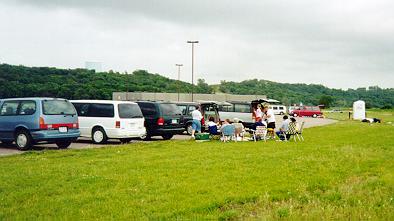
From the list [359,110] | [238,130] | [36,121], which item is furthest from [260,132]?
[359,110]

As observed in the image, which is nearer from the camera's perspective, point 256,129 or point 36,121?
point 36,121

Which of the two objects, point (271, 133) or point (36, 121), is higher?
point (36, 121)

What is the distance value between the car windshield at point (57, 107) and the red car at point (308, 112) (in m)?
56.1

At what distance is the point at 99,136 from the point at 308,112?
54784mm

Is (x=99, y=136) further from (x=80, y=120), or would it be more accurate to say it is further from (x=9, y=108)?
(x=9, y=108)

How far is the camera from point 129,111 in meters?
19.1

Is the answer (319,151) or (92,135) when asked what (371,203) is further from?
(92,135)

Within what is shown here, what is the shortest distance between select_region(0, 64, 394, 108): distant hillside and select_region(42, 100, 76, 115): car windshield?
140 ft

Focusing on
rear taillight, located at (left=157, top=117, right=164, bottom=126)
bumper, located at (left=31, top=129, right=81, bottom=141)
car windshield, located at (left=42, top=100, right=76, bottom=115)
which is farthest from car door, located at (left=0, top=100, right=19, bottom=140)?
rear taillight, located at (left=157, top=117, right=164, bottom=126)

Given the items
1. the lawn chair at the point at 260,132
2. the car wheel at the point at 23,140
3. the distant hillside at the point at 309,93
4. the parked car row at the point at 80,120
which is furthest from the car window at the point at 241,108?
the distant hillside at the point at 309,93

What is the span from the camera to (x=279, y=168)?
11086 mm

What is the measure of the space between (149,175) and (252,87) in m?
110

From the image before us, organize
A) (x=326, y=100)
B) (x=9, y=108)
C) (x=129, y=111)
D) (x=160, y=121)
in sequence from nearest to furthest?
(x=9, y=108) < (x=129, y=111) < (x=160, y=121) < (x=326, y=100)

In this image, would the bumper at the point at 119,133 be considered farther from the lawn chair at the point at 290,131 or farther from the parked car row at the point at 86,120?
the lawn chair at the point at 290,131
